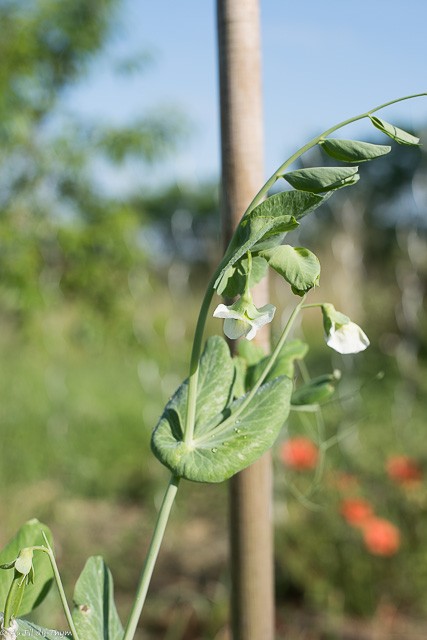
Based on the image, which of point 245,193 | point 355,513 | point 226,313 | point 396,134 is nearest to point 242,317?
point 226,313

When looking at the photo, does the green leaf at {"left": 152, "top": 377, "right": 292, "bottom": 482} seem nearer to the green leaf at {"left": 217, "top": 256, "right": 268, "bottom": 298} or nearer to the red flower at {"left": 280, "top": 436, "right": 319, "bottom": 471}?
the green leaf at {"left": 217, "top": 256, "right": 268, "bottom": 298}

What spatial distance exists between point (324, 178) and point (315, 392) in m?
0.20

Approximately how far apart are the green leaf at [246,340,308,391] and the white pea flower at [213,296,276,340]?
0.40 feet

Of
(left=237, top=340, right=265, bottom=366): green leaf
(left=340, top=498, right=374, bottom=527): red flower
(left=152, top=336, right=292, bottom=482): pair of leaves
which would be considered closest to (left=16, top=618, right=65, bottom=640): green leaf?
(left=152, top=336, right=292, bottom=482): pair of leaves

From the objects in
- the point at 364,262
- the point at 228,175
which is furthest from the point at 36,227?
the point at 364,262

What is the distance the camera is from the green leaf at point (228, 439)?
371 millimetres

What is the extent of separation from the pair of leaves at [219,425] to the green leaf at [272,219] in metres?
0.09

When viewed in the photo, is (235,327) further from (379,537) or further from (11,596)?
(379,537)

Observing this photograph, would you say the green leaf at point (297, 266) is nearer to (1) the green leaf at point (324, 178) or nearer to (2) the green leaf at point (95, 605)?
(1) the green leaf at point (324, 178)

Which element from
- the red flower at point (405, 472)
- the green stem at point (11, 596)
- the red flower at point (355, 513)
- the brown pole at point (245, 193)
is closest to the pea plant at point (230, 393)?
the green stem at point (11, 596)

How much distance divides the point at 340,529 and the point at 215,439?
1235 millimetres

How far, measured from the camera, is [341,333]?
14.9 inches

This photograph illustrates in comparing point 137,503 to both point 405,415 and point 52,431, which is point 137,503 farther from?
point 405,415

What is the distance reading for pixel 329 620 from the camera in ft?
4.56
